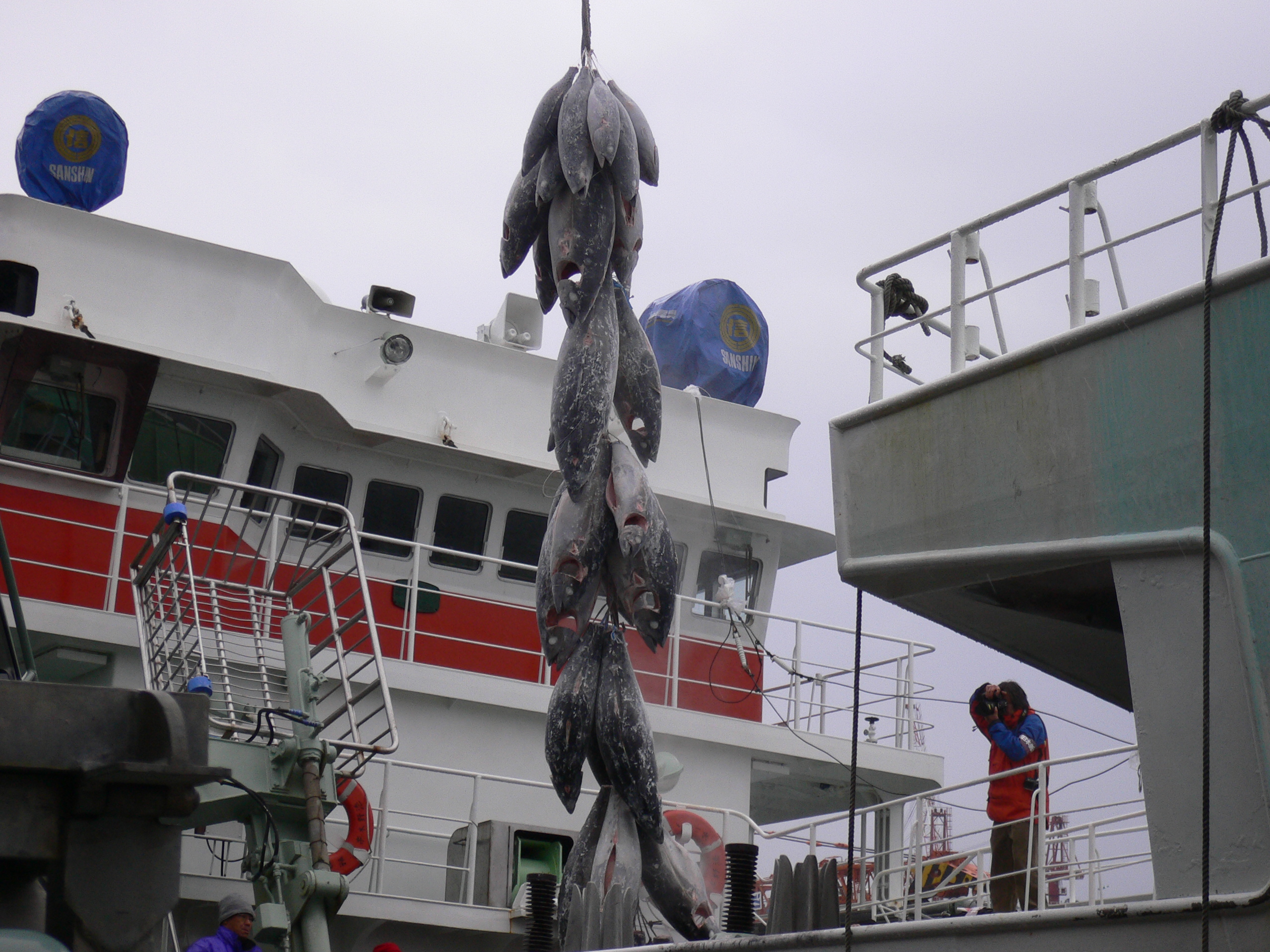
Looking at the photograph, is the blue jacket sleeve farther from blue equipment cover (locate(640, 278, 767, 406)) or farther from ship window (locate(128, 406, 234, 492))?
blue equipment cover (locate(640, 278, 767, 406))

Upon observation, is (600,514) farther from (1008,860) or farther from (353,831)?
(353,831)

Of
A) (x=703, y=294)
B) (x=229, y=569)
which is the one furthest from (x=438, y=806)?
(x=703, y=294)

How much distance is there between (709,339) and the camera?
15.9m

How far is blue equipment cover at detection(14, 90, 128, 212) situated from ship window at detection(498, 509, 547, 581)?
481 centimetres

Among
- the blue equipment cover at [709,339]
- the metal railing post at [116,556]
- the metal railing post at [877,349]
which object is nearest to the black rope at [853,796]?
the metal railing post at [877,349]

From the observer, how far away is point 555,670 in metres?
13.7

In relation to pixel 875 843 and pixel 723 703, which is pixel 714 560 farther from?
pixel 875 843

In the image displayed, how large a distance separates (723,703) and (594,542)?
657 cm

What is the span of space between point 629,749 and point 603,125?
12.0 ft

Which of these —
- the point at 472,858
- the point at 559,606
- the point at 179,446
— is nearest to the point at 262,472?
the point at 179,446

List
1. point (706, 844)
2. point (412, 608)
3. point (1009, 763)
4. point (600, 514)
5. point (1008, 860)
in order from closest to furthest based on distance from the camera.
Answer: point (1008, 860) → point (1009, 763) → point (600, 514) → point (706, 844) → point (412, 608)

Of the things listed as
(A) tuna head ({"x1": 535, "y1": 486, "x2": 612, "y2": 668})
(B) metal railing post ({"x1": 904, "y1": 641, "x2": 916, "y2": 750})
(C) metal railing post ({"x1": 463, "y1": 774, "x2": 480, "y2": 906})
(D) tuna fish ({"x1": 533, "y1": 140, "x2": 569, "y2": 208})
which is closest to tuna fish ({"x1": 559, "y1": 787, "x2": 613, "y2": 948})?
(A) tuna head ({"x1": 535, "y1": 486, "x2": 612, "y2": 668})

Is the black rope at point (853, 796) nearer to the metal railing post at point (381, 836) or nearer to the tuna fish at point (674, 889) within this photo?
the tuna fish at point (674, 889)

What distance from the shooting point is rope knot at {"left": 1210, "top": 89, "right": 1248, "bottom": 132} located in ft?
19.3
